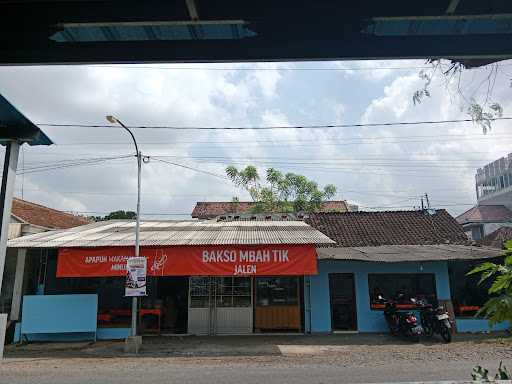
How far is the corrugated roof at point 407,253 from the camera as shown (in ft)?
43.9

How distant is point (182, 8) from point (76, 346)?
12.0 meters

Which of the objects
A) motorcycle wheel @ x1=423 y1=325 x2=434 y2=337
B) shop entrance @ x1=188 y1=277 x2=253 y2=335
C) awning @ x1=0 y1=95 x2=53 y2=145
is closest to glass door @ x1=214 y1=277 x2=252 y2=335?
shop entrance @ x1=188 y1=277 x2=253 y2=335

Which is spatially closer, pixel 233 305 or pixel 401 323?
pixel 401 323

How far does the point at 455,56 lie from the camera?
3643mm

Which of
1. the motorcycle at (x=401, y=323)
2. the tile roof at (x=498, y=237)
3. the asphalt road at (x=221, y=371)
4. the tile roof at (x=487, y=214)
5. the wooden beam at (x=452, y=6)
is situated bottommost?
the asphalt road at (x=221, y=371)

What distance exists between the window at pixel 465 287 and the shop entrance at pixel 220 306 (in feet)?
24.1

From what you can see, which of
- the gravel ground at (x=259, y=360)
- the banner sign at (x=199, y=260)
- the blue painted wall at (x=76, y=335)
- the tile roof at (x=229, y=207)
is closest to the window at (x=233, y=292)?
the gravel ground at (x=259, y=360)

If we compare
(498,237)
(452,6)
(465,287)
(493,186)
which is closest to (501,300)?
(452,6)

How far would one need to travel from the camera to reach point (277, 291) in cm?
1498

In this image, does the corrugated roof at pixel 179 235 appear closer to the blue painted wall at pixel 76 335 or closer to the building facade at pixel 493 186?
the blue painted wall at pixel 76 335

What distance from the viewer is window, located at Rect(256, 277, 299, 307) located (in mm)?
14852

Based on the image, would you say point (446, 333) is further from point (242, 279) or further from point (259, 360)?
point (242, 279)

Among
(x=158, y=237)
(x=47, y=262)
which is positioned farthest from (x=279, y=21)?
(x=47, y=262)

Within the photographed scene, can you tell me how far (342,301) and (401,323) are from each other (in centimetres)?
238
